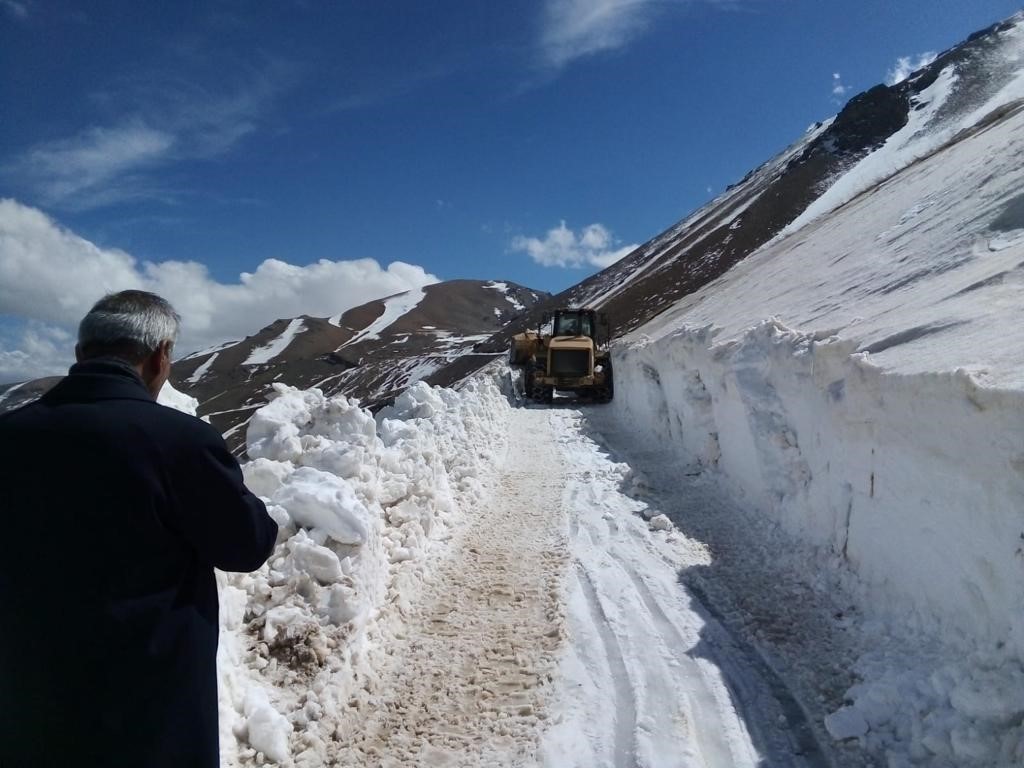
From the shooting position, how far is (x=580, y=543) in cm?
676

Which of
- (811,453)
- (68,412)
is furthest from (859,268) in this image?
(68,412)

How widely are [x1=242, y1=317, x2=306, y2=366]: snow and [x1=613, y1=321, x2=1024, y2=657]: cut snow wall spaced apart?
106563 millimetres

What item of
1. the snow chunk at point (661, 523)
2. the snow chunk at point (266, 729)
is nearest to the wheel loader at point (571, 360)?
the snow chunk at point (661, 523)

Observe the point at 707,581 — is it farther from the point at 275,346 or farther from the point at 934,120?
the point at 275,346

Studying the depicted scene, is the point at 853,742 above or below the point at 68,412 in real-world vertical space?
below

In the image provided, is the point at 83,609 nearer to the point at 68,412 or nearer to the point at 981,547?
the point at 68,412

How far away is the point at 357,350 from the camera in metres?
107

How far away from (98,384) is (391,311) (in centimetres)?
14785

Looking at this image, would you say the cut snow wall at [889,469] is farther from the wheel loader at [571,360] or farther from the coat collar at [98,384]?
the wheel loader at [571,360]

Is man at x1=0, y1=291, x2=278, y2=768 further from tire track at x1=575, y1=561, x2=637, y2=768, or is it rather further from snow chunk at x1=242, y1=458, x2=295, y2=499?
snow chunk at x1=242, y1=458, x2=295, y2=499

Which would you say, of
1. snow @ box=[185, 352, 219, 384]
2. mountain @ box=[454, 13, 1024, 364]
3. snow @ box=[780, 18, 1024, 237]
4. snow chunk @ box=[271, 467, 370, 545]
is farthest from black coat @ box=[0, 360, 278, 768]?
snow @ box=[185, 352, 219, 384]

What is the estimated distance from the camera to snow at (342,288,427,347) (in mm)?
123875

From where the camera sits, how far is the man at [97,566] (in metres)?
1.79

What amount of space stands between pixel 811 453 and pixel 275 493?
4.80 m
